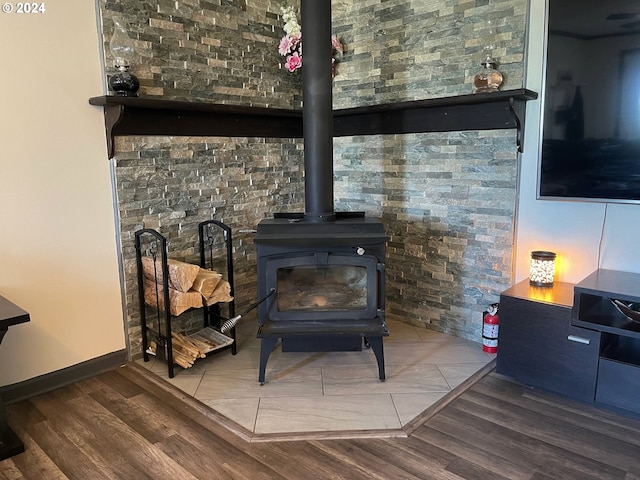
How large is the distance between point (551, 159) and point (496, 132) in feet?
1.14

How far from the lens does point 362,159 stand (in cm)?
331

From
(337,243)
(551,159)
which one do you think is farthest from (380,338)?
(551,159)

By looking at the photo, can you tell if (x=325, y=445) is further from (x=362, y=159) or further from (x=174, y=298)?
(x=362, y=159)

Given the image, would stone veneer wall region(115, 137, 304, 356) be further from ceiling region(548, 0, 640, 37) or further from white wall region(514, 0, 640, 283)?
ceiling region(548, 0, 640, 37)

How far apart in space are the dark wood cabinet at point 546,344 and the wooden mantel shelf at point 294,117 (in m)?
0.80

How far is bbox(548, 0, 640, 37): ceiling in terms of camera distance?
2.15 meters

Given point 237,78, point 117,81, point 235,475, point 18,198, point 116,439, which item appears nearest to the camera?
point 235,475

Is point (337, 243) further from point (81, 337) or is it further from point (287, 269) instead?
point (81, 337)

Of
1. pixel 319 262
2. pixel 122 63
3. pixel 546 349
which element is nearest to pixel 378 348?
pixel 319 262

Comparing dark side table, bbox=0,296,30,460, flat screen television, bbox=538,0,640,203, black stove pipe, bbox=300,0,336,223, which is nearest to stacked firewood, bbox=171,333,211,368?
dark side table, bbox=0,296,30,460

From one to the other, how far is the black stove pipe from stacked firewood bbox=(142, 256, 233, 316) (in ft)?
1.99

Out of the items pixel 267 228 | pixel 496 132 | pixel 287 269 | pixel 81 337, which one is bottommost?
pixel 81 337

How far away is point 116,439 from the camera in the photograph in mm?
2070

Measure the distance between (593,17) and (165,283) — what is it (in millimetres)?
2291
